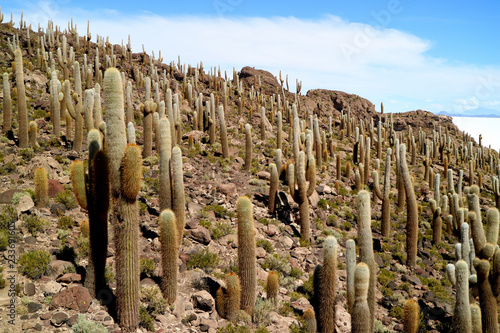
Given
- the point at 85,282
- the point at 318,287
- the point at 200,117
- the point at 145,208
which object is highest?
the point at 200,117

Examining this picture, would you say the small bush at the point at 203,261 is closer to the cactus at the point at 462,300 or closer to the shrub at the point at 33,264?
the shrub at the point at 33,264

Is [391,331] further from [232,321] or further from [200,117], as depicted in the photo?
[200,117]

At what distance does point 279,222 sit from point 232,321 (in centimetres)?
629

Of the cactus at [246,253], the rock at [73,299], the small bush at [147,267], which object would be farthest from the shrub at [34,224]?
the cactus at [246,253]

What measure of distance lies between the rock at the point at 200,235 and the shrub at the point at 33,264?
4.24 meters

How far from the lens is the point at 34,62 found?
25859 mm

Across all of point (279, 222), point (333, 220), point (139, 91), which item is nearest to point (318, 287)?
point (279, 222)

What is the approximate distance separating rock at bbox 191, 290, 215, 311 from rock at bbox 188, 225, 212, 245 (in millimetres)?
2579

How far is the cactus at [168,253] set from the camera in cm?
751

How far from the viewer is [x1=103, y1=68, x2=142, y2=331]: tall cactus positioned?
6407mm

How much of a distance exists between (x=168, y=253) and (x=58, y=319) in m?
2.30

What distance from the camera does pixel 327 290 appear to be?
8148 mm

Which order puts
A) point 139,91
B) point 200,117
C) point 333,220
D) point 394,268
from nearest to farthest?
1. point 394,268
2. point 333,220
3. point 200,117
4. point 139,91

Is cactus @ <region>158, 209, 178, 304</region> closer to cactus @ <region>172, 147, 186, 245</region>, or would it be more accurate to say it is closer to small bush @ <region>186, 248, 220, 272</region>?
cactus @ <region>172, 147, 186, 245</region>
